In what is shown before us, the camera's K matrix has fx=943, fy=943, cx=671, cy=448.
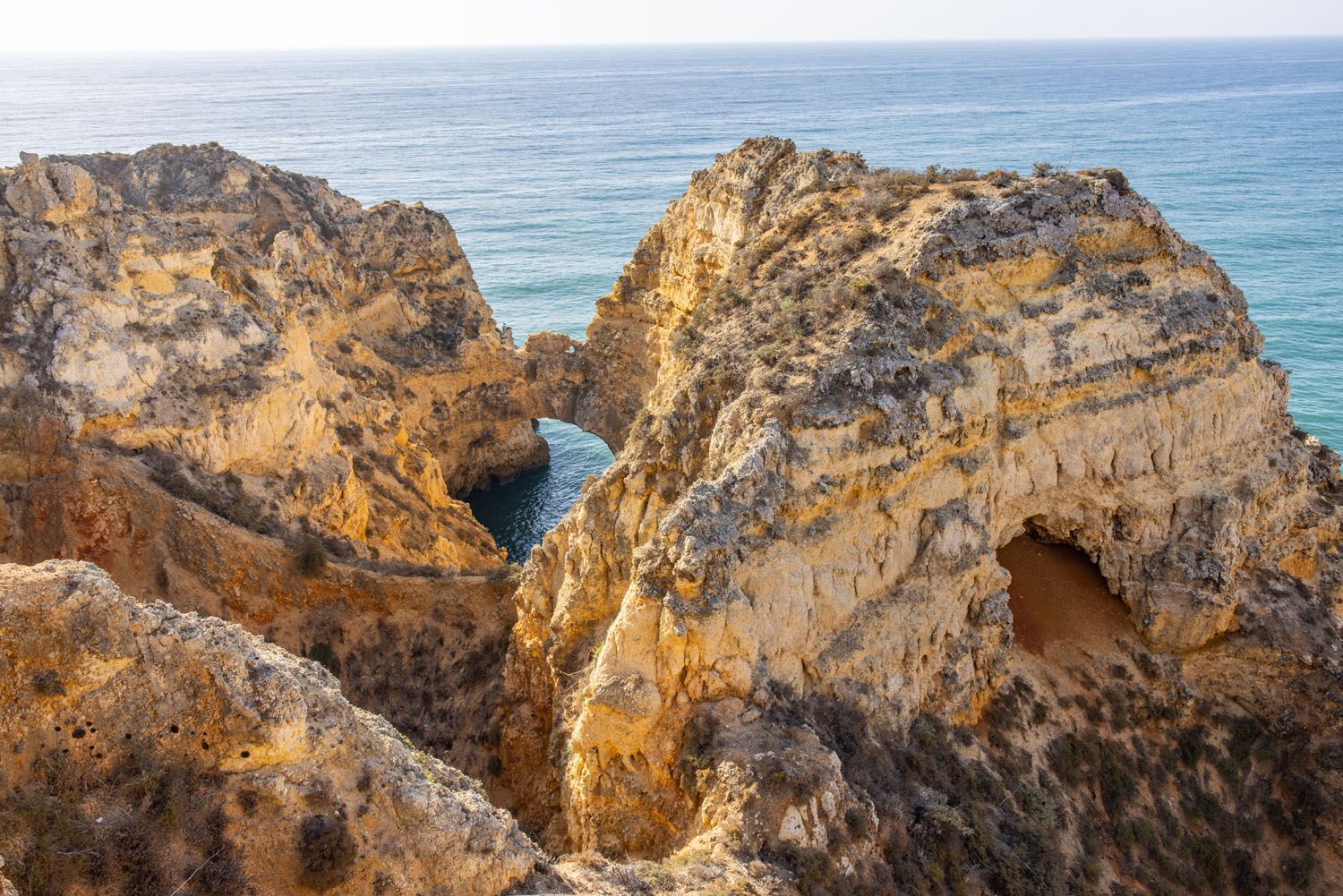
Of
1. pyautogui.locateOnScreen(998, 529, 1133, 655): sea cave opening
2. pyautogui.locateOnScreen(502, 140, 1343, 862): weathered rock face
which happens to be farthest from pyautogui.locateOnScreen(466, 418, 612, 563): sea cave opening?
pyautogui.locateOnScreen(998, 529, 1133, 655): sea cave opening

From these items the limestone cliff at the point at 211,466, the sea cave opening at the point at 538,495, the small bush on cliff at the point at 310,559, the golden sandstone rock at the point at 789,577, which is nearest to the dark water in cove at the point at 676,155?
the sea cave opening at the point at 538,495

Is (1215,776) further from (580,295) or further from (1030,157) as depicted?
(1030,157)

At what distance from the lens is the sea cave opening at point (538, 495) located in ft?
159

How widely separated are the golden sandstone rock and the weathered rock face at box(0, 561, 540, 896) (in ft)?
0.21

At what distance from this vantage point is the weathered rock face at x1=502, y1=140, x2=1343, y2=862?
58.2 ft

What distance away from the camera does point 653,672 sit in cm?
1788

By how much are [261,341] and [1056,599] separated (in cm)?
2543

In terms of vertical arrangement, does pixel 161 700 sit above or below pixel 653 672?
above

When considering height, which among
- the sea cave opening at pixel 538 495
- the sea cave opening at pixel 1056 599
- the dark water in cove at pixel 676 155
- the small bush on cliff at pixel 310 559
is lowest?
the sea cave opening at pixel 538 495

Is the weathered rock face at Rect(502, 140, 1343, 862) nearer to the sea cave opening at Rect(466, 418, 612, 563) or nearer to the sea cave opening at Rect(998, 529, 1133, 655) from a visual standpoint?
the sea cave opening at Rect(998, 529, 1133, 655)

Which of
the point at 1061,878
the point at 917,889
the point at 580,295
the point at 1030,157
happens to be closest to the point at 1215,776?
the point at 1061,878

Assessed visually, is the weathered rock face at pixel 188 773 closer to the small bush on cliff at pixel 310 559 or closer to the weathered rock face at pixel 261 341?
the small bush on cliff at pixel 310 559

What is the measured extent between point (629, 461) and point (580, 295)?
5631 centimetres

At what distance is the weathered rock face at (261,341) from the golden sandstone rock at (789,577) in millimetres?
166
